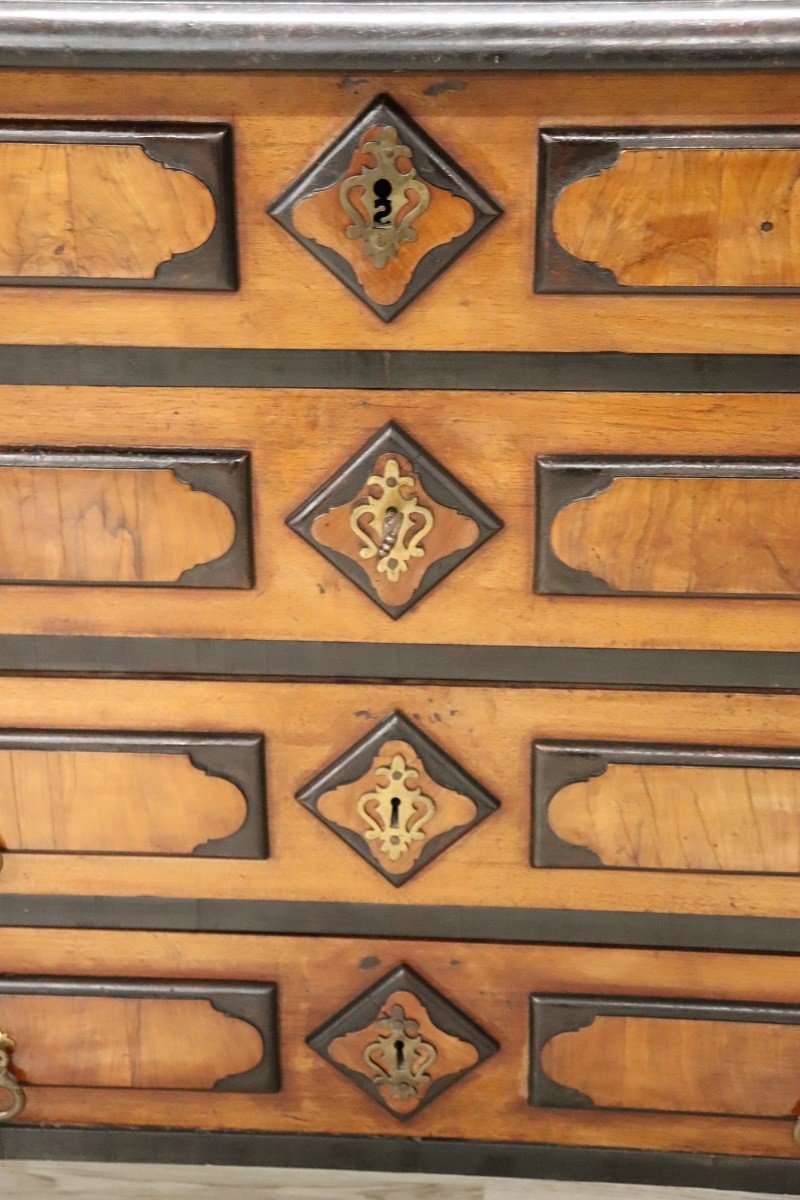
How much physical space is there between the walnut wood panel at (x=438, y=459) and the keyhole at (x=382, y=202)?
0.38 feet

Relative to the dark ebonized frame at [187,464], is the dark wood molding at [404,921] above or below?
below

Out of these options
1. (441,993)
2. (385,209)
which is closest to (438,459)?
(385,209)

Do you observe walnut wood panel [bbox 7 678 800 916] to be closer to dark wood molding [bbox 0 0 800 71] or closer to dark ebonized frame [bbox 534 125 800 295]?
dark ebonized frame [bbox 534 125 800 295]

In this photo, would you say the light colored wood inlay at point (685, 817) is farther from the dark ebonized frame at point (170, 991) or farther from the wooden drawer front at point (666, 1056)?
the dark ebonized frame at point (170, 991)

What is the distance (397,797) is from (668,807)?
0.20m

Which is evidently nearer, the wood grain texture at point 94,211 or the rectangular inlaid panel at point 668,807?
the wood grain texture at point 94,211

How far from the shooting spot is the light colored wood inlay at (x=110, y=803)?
93 cm

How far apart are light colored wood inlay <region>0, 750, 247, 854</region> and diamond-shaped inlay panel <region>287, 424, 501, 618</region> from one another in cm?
20

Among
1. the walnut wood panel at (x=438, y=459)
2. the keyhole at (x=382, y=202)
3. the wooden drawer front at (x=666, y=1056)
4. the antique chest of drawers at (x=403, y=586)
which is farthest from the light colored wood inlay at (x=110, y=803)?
the keyhole at (x=382, y=202)

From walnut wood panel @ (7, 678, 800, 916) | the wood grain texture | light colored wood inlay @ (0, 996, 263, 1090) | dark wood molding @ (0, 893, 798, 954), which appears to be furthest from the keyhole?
light colored wood inlay @ (0, 996, 263, 1090)

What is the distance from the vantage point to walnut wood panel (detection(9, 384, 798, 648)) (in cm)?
84

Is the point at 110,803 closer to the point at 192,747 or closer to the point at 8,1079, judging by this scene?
the point at 192,747

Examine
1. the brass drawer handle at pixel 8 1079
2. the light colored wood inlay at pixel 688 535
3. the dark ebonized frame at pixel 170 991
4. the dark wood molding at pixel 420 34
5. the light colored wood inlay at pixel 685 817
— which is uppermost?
the dark wood molding at pixel 420 34

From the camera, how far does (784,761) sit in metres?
0.90
